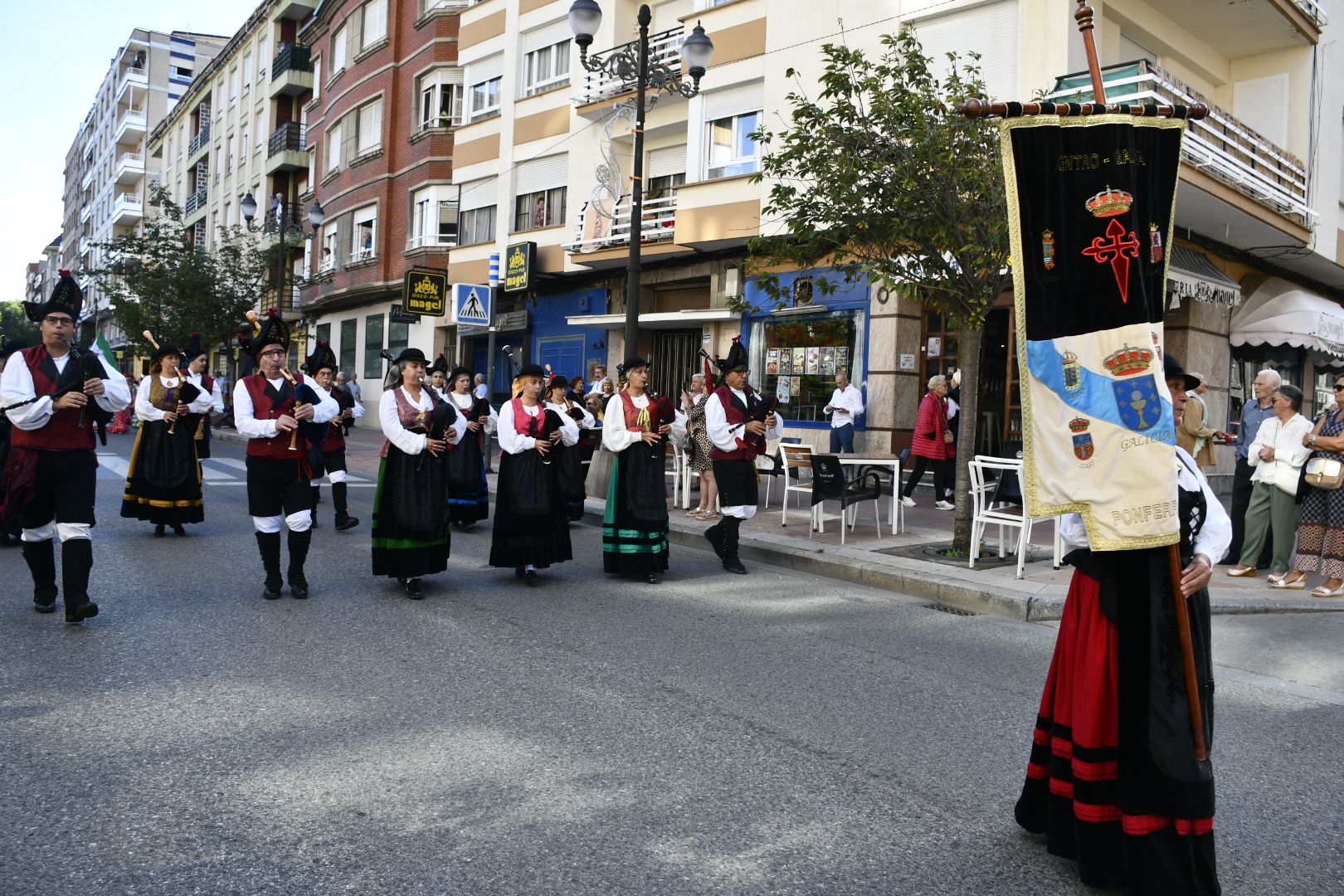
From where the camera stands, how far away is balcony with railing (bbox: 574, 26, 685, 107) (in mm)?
19703

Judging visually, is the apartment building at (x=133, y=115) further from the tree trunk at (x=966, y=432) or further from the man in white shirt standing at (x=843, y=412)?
the tree trunk at (x=966, y=432)

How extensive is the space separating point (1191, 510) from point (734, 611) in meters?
4.41

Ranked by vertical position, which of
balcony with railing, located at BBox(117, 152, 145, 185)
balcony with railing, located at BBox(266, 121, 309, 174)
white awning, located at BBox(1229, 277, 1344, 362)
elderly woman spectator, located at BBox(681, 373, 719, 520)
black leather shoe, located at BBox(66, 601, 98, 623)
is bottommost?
black leather shoe, located at BBox(66, 601, 98, 623)

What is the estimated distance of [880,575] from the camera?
354 inches

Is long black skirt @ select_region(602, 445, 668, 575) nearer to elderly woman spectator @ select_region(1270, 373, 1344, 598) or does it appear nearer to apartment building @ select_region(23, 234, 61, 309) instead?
elderly woman spectator @ select_region(1270, 373, 1344, 598)

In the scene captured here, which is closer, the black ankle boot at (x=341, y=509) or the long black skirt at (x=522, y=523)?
the long black skirt at (x=522, y=523)

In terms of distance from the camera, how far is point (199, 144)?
50.0 metres

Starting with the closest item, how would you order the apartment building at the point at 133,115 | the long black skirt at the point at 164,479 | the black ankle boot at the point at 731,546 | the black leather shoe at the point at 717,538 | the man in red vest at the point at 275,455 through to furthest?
the man in red vest at the point at 275,455 < the black ankle boot at the point at 731,546 < the black leather shoe at the point at 717,538 < the long black skirt at the point at 164,479 < the apartment building at the point at 133,115

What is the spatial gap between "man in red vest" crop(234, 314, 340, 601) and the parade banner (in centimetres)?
553

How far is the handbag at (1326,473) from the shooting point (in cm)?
848

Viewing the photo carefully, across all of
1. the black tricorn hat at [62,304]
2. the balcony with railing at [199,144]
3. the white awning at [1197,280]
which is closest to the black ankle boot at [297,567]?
the black tricorn hat at [62,304]

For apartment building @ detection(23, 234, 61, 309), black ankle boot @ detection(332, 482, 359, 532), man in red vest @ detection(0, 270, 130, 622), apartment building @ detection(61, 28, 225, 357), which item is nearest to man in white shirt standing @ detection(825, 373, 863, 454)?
black ankle boot @ detection(332, 482, 359, 532)

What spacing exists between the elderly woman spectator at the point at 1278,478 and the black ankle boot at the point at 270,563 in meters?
8.25

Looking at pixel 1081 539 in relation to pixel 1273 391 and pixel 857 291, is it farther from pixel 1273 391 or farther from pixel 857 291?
pixel 857 291
